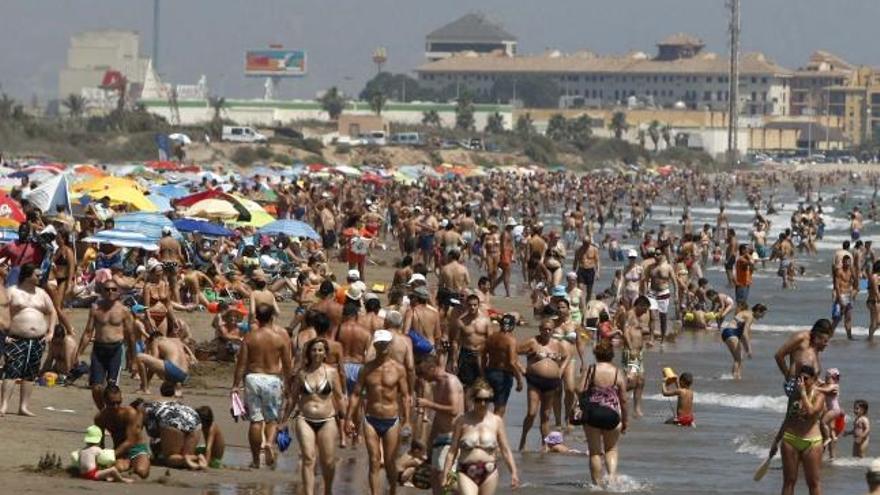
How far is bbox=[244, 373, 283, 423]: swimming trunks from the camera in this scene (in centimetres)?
1241

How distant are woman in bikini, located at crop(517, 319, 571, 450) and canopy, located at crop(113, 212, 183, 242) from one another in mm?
8989

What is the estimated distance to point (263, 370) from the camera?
40.8ft

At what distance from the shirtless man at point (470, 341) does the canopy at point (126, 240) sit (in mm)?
8439

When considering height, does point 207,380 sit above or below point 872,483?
below

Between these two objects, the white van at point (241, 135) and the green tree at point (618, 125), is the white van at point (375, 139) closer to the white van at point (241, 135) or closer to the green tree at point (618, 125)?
the white van at point (241, 135)

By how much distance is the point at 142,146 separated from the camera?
87750mm

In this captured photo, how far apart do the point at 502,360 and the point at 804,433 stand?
3090 millimetres

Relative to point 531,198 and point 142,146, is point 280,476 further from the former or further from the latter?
point 142,146

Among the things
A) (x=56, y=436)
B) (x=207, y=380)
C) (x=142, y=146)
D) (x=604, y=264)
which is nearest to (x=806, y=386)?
(x=56, y=436)

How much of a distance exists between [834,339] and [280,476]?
14824 mm

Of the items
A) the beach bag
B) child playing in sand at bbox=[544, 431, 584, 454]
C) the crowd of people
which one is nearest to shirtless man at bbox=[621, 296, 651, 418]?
the crowd of people

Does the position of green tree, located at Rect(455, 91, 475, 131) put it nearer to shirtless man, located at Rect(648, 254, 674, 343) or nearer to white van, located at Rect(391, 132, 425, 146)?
white van, located at Rect(391, 132, 425, 146)

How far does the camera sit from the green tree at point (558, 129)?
14915 centimetres

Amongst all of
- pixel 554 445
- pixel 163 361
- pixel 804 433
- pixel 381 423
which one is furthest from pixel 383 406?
pixel 163 361
